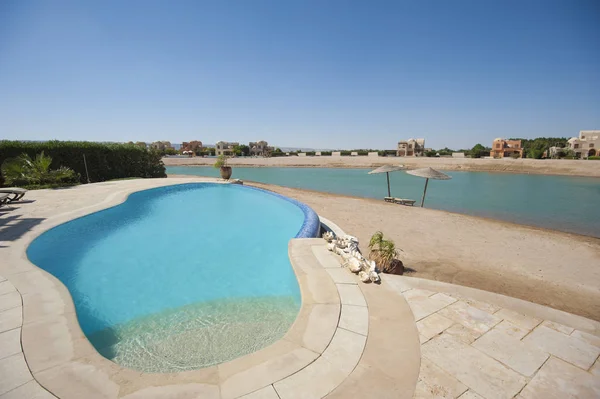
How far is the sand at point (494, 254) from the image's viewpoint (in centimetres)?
593

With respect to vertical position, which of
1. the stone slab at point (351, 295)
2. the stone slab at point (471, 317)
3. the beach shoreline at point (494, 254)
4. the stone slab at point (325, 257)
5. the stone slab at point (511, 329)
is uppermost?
the stone slab at point (325, 257)

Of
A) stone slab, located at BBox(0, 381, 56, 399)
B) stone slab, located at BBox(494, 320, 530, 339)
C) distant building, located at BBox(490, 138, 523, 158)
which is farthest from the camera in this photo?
distant building, located at BBox(490, 138, 523, 158)

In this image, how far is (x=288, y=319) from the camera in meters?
4.05

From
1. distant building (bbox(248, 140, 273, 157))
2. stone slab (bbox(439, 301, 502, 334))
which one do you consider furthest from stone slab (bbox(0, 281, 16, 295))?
distant building (bbox(248, 140, 273, 157))

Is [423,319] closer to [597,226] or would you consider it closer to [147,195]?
[147,195]

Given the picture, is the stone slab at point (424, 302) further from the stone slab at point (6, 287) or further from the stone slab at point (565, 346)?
the stone slab at point (6, 287)

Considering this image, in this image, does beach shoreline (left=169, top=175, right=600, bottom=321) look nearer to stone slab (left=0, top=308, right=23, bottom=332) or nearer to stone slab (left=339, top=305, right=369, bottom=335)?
stone slab (left=339, top=305, right=369, bottom=335)

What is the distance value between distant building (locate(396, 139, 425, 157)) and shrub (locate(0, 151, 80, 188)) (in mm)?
79239

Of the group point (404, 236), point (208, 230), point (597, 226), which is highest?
point (208, 230)

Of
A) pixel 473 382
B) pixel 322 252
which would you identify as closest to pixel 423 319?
pixel 473 382

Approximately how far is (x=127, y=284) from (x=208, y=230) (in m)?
3.25

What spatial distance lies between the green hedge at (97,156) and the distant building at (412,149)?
71.9 metres

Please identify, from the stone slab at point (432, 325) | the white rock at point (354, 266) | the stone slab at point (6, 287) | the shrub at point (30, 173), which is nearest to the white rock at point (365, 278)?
the white rock at point (354, 266)

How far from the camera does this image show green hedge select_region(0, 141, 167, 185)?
48.3 feet
